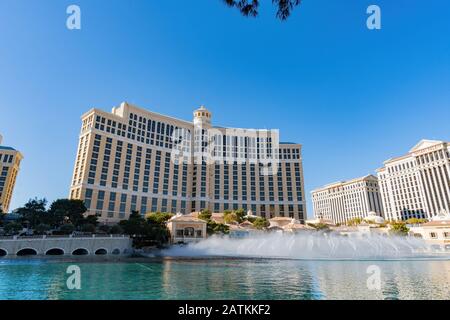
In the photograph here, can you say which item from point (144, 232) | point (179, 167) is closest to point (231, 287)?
point (144, 232)

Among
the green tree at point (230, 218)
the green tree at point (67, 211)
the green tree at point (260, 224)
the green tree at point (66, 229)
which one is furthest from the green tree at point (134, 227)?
the green tree at point (260, 224)

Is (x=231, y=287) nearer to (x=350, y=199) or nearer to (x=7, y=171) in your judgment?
(x=7, y=171)

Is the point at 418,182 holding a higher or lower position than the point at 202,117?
lower

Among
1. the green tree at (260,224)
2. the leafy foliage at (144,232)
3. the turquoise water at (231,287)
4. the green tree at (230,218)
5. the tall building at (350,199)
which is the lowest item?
the turquoise water at (231,287)

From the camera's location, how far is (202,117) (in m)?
109

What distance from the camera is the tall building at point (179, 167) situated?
82.4 m

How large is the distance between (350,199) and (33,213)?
459 feet

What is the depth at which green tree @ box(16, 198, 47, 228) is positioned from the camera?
169ft

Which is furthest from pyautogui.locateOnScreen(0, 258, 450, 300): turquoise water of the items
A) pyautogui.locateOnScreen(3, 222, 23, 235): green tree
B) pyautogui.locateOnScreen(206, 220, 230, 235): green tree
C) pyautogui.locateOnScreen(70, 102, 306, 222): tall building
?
pyautogui.locateOnScreen(70, 102, 306, 222): tall building

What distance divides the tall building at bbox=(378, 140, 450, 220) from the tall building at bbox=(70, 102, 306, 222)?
47.8 meters

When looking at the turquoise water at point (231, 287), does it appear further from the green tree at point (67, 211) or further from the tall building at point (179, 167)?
the tall building at point (179, 167)

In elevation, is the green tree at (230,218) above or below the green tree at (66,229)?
above

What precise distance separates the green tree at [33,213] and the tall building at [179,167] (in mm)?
22989

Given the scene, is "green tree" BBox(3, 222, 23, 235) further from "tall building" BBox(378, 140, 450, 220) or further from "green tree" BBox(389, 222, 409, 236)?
"tall building" BBox(378, 140, 450, 220)
